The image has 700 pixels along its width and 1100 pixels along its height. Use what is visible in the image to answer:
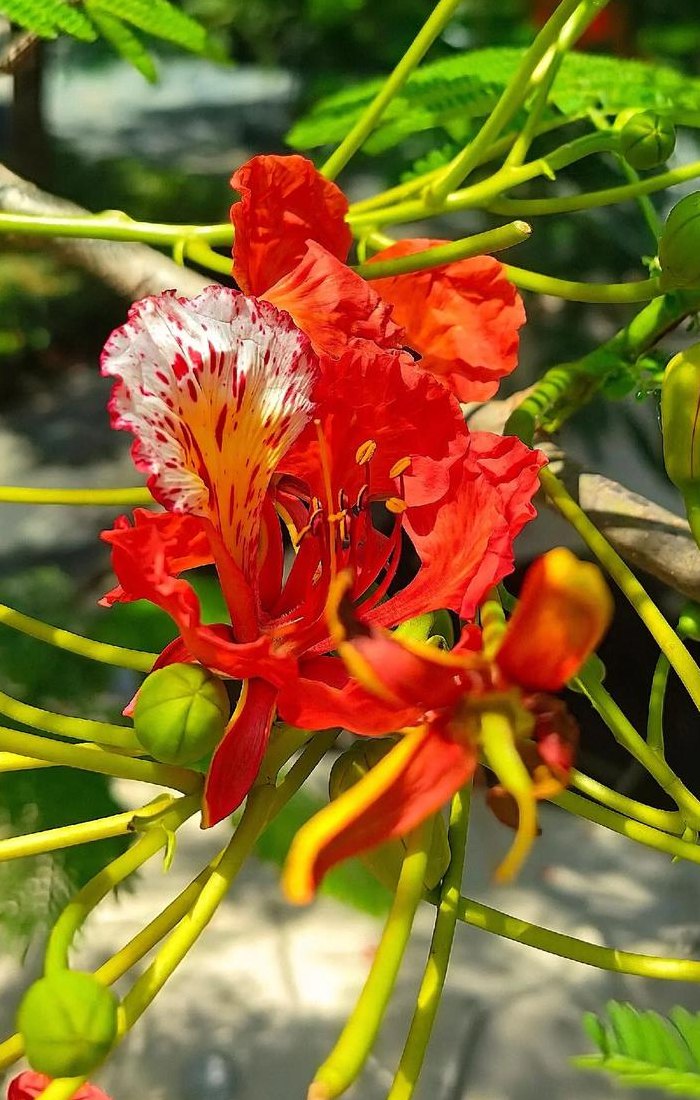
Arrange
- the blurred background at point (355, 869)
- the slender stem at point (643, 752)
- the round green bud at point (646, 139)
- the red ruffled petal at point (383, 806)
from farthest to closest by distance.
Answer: the blurred background at point (355, 869)
the round green bud at point (646, 139)
the slender stem at point (643, 752)
the red ruffled petal at point (383, 806)

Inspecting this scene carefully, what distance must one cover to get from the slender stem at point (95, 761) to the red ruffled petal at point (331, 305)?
0.59 feet

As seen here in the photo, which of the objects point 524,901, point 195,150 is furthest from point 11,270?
point 524,901

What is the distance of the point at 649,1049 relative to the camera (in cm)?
40

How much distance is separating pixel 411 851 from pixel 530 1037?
942mm

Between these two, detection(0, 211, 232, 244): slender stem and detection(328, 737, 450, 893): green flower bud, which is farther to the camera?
detection(0, 211, 232, 244): slender stem

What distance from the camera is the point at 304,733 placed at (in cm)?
42

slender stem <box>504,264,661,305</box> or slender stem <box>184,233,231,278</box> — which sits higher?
slender stem <box>184,233,231,278</box>

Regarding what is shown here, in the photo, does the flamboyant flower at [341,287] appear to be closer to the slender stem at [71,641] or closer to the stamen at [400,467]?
the stamen at [400,467]

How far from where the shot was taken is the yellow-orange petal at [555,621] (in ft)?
0.99

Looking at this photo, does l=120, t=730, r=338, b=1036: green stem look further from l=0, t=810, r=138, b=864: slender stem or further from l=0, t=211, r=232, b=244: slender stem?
l=0, t=211, r=232, b=244: slender stem

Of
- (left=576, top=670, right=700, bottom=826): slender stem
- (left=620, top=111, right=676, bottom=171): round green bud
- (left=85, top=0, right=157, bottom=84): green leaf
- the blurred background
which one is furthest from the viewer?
the blurred background

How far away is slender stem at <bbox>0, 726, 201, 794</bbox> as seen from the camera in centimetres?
36

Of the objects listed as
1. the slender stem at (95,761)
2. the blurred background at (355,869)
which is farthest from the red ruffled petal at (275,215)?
the blurred background at (355,869)

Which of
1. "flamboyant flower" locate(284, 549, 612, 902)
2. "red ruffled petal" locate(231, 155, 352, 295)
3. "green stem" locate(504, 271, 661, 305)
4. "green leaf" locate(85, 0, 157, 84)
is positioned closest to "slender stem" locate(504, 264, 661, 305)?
"green stem" locate(504, 271, 661, 305)
